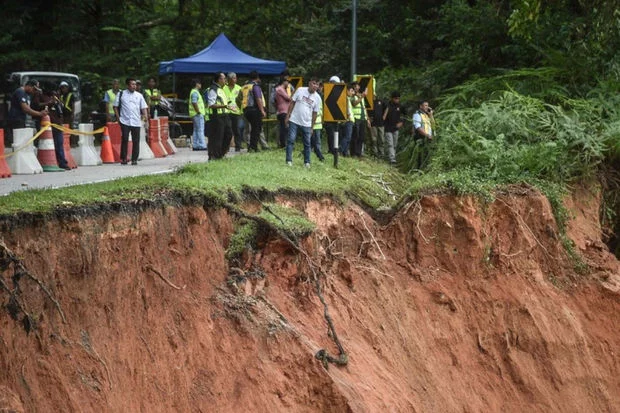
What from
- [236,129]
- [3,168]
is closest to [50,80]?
[236,129]

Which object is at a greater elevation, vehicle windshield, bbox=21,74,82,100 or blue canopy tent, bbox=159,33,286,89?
blue canopy tent, bbox=159,33,286,89

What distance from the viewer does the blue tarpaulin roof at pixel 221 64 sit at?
31.5 metres

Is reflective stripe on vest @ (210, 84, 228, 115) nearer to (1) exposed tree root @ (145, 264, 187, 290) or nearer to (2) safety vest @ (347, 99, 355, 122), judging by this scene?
(2) safety vest @ (347, 99, 355, 122)

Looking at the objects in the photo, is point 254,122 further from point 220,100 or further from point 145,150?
point 145,150

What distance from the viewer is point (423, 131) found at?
23.6 metres

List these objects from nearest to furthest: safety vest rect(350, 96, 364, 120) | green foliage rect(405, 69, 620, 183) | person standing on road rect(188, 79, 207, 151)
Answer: green foliage rect(405, 69, 620, 183)
safety vest rect(350, 96, 364, 120)
person standing on road rect(188, 79, 207, 151)

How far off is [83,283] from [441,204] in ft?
26.6

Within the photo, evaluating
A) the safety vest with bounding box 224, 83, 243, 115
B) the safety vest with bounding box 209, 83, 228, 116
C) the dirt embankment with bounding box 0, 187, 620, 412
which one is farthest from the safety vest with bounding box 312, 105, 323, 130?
the dirt embankment with bounding box 0, 187, 620, 412

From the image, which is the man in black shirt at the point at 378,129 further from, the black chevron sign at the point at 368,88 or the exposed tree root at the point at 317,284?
the exposed tree root at the point at 317,284

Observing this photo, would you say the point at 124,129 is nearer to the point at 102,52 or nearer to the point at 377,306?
the point at 377,306

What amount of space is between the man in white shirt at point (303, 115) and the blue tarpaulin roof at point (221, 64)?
38.8ft

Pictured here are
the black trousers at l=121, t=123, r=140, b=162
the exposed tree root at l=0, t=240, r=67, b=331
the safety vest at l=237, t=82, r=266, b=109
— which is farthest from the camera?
the safety vest at l=237, t=82, r=266, b=109

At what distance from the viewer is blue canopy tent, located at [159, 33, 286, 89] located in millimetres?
31516

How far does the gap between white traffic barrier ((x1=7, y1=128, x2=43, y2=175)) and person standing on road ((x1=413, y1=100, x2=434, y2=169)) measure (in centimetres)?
785
